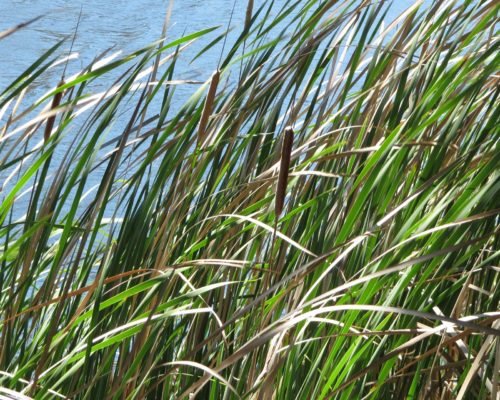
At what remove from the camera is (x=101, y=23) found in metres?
4.10

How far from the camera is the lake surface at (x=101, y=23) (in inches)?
148

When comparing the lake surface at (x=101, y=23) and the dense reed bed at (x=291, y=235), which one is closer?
the dense reed bed at (x=291, y=235)

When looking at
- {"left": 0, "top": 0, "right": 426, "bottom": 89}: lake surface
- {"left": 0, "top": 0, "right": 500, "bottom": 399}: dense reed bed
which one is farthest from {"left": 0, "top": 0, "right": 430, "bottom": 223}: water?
{"left": 0, "top": 0, "right": 500, "bottom": 399}: dense reed bed

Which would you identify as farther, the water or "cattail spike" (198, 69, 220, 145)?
the water

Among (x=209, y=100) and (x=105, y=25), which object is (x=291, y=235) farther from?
(x=105, y=25)

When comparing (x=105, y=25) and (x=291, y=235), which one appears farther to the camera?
(x=105, y=25)

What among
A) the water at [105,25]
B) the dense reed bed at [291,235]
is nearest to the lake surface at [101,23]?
the water at [105,25]

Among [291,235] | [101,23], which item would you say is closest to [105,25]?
[101,23]

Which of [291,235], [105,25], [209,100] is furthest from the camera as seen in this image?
[105,25]

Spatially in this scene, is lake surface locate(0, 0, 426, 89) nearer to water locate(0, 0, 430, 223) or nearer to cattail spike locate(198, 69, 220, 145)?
water locate(0, 0, 430, 223)

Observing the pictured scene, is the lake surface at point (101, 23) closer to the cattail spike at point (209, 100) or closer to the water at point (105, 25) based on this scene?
the water at point (105, 25)

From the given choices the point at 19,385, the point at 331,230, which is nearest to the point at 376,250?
the point at 331,230

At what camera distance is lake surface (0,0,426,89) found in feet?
12.3

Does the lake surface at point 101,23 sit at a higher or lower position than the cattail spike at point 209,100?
lower
